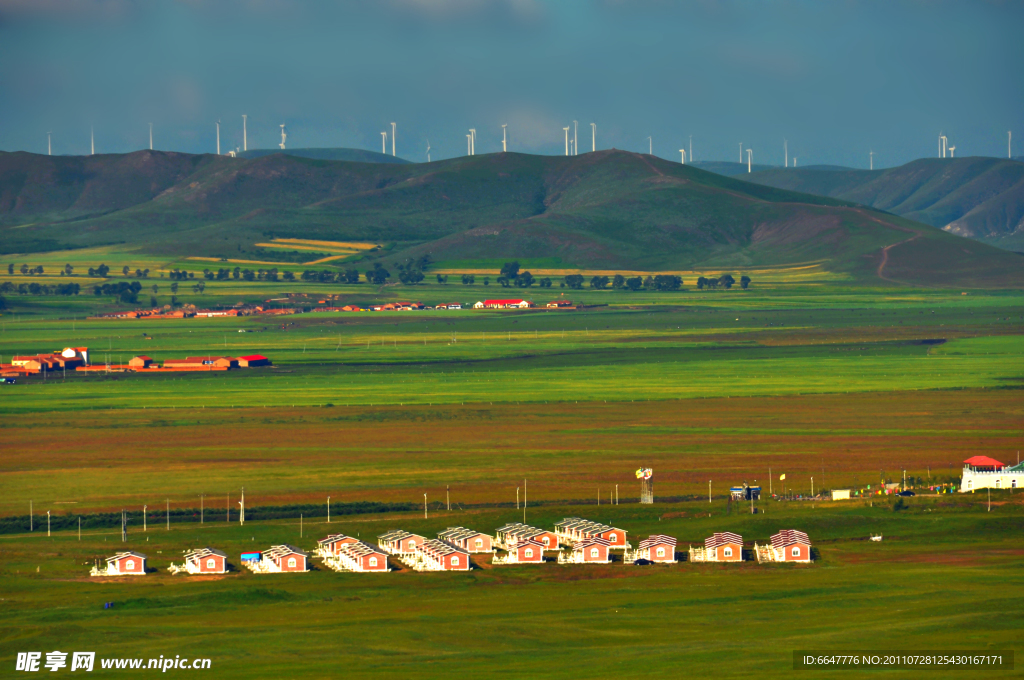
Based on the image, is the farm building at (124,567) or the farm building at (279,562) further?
the farm building at (279,562)

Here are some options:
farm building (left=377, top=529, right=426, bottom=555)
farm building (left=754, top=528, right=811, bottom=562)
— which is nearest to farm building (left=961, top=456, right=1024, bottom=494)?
farm building (left=754, top=528, right=811, bottom=562)

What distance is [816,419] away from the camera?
4181 inches

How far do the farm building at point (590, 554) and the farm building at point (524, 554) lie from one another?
1.12 meters

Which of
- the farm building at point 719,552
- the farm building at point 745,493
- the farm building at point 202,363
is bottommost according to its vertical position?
the farm building at point 719,552

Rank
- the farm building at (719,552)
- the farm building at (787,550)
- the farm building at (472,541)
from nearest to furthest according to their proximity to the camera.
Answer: the farm building at (787,550)
the farm building at (719,552)
the farm building at (472,541)

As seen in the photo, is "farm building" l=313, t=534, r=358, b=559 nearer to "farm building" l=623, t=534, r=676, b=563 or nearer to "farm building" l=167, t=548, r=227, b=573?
"farm building" l=167, t=548, r=227, b=573

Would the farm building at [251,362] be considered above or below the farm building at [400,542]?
above

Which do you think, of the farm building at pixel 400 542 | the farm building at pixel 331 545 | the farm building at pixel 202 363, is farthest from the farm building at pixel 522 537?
the farm building at pixel 202 363

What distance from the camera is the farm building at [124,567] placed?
6319 centimetres

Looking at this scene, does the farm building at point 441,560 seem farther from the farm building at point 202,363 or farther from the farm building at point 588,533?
the farm building at point 202,363

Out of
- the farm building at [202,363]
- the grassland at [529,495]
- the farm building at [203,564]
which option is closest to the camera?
the grassland at [529,495]

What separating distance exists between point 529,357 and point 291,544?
86.4 meters

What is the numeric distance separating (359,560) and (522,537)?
803 centimetres

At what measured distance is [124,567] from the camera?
63.5 m
